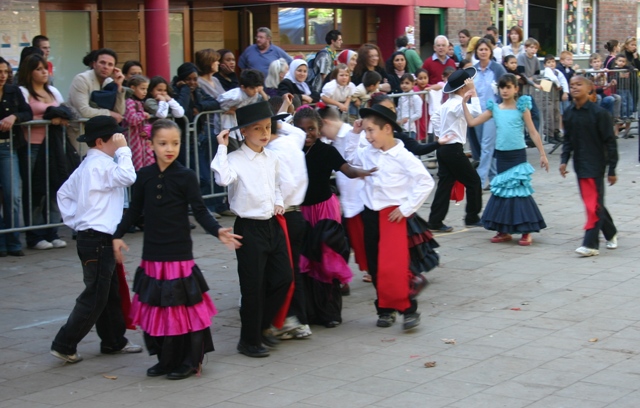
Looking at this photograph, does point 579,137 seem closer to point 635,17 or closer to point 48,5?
point 48,5

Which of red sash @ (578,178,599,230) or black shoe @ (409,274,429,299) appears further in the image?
red sash @ (578,178,599,230)

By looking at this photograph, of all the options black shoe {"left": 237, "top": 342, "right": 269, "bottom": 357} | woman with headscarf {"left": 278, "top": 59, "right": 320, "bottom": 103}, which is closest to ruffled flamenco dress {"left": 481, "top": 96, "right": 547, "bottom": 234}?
woman with headscarf {"left": 278, "top": 59, "right": 320, "bottom": 103}

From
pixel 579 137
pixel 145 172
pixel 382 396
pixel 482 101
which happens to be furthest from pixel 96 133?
pixel 482 101

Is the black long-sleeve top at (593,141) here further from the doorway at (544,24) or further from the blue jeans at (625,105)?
the doorway at (544,24)

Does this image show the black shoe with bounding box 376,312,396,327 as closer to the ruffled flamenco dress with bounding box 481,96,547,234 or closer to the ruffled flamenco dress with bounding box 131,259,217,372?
the ruffled flamenco dress with bounding box 131,259,217,372

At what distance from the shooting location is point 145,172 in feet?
21.0

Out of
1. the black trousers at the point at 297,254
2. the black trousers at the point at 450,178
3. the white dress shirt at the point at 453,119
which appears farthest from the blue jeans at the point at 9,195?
the white dress shirt at the point at 453,119

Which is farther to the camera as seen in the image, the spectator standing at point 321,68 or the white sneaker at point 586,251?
the spectator standing at point 321,68

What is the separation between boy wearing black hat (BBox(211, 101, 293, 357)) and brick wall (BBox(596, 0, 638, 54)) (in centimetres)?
2230

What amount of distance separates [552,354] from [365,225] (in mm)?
1761

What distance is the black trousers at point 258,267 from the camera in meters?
6.77

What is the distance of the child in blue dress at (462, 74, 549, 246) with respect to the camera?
10.5m

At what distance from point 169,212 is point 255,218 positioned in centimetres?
71

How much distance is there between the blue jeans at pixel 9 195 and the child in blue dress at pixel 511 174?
188 inches
